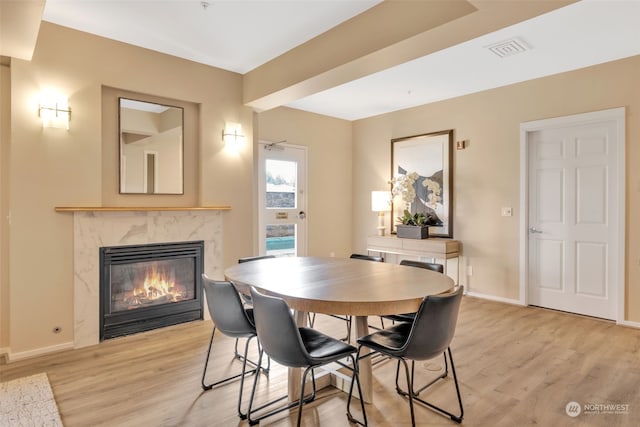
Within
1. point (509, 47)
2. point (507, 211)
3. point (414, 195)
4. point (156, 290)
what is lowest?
point (156, 290)

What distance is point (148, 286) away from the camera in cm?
363

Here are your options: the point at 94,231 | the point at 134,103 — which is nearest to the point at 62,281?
the point at 94,231

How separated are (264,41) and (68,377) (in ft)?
10.2

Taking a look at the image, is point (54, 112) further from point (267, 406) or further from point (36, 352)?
point (267, 406)

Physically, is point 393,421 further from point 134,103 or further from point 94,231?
point 134,103

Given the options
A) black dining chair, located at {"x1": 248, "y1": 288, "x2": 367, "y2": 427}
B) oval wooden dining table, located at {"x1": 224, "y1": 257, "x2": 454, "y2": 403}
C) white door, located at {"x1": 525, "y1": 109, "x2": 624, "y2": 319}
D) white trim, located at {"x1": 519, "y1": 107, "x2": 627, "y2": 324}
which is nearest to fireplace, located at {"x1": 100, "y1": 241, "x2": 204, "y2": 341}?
oval wooden dining table, located at {"x1": 224, "y1": 257, "x2": 454, "y2": 403}

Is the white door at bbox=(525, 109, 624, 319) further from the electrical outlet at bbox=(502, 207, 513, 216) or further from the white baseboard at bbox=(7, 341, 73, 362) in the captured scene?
the white baseboard at bbox=(7, 341, 73, 362)

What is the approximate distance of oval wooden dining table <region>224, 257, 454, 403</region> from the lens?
1787 mm

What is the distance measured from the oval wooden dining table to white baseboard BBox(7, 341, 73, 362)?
1764 mm

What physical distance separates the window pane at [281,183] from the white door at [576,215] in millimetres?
3161

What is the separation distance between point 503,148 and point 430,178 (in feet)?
3.40

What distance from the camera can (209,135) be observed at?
13.0ft

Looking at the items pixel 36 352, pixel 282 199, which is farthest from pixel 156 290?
pixel 282 199

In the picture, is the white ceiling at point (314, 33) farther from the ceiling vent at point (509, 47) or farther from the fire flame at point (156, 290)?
the fire flame at point (156, 290)
